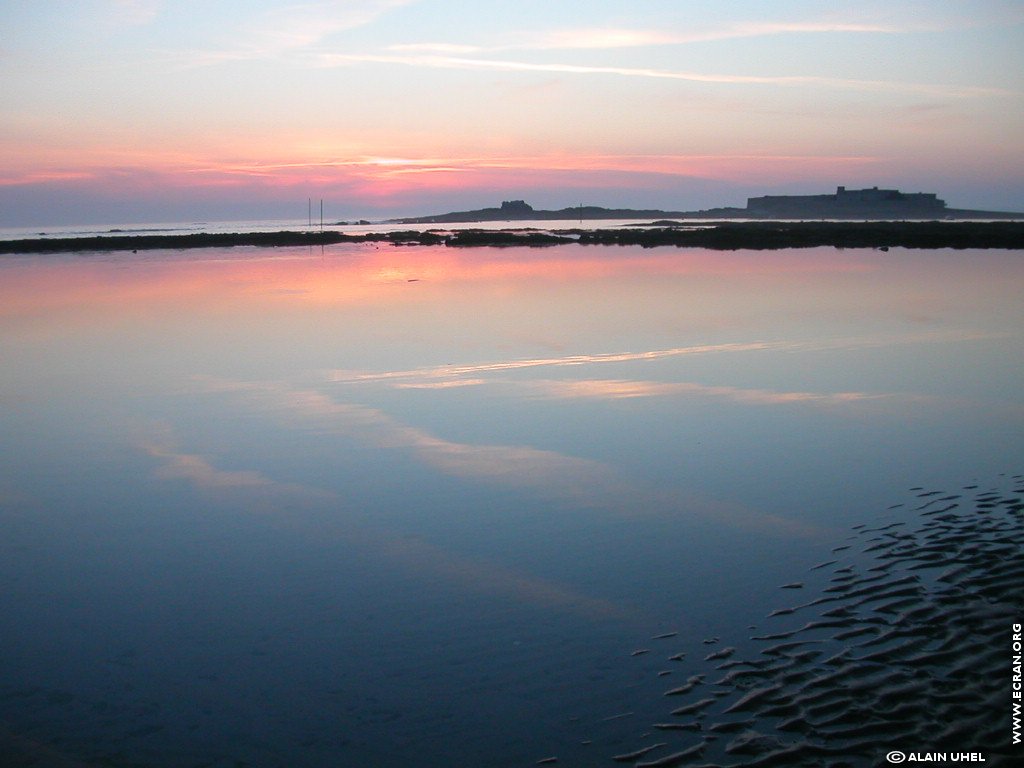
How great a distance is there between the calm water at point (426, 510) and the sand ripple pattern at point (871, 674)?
0.96 feet

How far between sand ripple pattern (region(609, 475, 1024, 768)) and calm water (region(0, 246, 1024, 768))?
29 centimetres

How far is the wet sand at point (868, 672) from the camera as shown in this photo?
4.12 metres

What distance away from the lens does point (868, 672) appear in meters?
4.70

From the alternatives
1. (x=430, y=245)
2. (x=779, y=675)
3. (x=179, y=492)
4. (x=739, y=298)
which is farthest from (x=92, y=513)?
(x=430, y=245)

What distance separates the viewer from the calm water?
15.6 feet

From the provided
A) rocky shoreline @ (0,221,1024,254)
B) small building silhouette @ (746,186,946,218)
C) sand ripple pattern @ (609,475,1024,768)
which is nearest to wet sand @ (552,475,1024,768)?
sand ripple pattern @ (609,475,1024,768)

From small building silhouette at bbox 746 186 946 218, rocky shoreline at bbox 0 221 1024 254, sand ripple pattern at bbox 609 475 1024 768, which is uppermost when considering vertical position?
small building silhouette at bbox 746 186 946 218

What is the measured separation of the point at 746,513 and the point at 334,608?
346 cm

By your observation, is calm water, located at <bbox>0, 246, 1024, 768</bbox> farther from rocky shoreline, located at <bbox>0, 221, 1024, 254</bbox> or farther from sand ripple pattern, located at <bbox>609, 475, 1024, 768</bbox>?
rocky shoreline, located at <bbox>0, 221, 1024, 254</bbox>

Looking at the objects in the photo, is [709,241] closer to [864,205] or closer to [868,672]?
[868,672]

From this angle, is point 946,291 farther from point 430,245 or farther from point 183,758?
point 430,245

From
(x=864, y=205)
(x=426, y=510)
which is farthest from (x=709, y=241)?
Result: (x=864, y=205)

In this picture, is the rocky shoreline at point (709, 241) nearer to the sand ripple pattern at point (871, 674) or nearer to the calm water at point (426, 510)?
the calm water at point (426, 510)

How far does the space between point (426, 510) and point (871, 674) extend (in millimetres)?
4061
